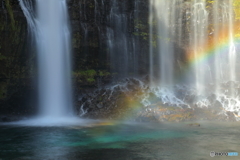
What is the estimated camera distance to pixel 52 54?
22812 millimetres

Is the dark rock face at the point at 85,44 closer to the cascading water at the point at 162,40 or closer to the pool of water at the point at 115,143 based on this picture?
the cascading water at the point at 162,40

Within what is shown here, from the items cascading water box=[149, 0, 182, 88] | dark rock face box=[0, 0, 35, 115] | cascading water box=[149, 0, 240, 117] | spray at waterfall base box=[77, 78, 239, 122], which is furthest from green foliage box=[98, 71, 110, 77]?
dark rock face box=[0, 0, 35, 115]

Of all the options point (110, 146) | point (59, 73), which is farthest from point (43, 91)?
point (110, 146)

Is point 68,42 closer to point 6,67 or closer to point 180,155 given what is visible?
point 6,67

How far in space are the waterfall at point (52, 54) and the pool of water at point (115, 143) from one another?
Answer: 22.2ft

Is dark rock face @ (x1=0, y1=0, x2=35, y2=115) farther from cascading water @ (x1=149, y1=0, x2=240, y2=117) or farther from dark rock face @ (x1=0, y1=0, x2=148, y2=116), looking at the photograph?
cascading water @ (x1=149, y1=0, x2=240, y2=117)

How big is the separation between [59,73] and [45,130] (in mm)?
8977

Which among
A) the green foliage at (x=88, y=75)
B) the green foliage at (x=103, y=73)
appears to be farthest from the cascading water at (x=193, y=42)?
the green foliage at (x=88, y=75)

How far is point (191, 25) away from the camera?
96.5 ft

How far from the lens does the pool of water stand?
31.7 ft

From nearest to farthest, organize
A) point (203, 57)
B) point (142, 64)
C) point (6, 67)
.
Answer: point (6, 67), point (142, 64), point (203, 57)

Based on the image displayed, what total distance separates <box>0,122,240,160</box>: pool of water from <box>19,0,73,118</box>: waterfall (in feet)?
22.2

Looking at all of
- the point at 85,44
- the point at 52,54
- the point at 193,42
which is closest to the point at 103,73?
the point at 85,44

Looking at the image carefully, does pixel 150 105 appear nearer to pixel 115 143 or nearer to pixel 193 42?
pixel 115 143
